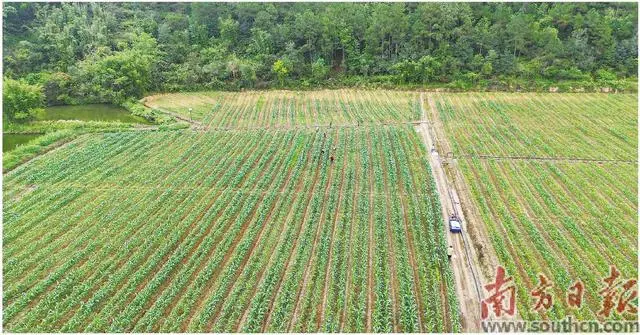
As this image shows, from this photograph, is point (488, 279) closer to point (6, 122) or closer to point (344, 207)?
point (344, 207)

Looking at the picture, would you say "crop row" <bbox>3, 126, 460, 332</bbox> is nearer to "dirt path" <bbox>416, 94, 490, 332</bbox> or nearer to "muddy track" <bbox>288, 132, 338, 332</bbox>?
"muddy track" <bbox>288, 132, 338, 332</bbox>

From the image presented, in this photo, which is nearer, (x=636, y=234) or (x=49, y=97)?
(x=636, y=234)

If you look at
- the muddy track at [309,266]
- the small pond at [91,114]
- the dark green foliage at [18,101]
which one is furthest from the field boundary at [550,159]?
the dark green foliage at [18,101]

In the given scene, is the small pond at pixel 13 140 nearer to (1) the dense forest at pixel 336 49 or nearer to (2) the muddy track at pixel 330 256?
(1) the dense forest at pixel 336 49

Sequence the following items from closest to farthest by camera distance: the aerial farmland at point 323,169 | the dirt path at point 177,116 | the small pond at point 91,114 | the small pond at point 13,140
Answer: the aerial farmland at point 323,169, the small pond at point 13,140, the dirt path at point 177,116, the small pond at point 91,114

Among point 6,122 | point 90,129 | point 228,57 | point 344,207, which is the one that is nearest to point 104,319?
point 344,207

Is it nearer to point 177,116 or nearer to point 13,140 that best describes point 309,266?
point 177,116
